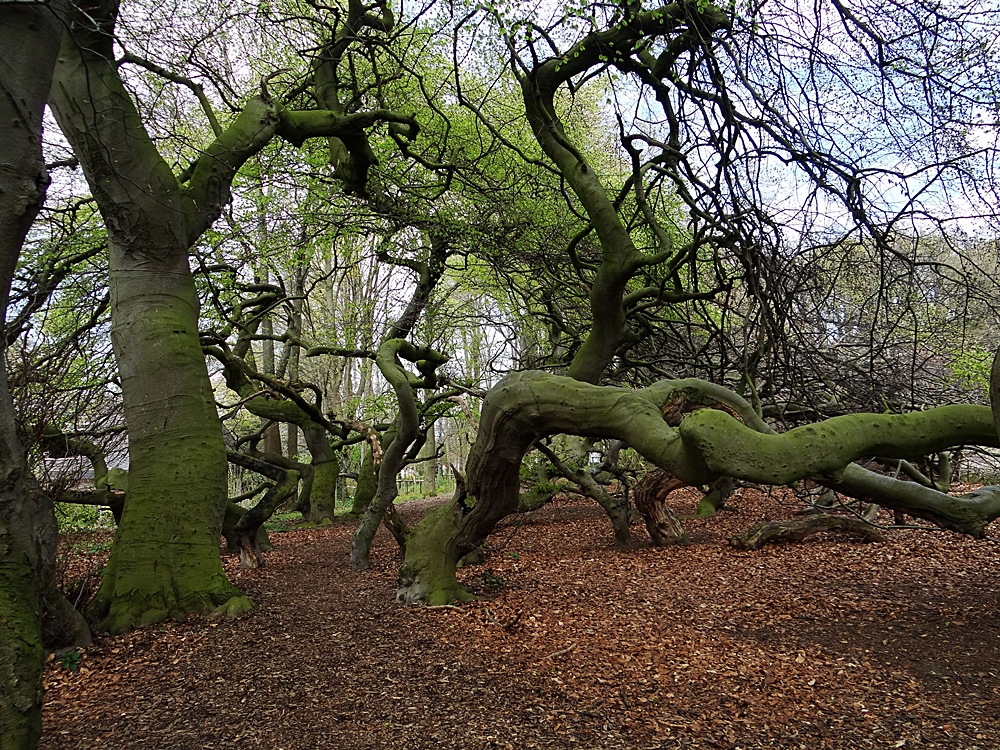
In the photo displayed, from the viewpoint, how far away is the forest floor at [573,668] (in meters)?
3.10

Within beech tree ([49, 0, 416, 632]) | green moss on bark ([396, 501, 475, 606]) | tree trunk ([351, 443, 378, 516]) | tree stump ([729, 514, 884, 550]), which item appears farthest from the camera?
tree trunk ([351, 443, 378, 516])

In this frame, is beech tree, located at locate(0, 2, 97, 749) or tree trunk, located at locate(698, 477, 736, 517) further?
tree trunk, located at locate(698, 477, 736, 517)

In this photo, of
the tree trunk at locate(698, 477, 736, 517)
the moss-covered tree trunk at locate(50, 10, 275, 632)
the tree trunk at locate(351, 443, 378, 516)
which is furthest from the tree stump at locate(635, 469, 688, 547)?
the moss-covered tree trunk at locate(50, 10, 275, 632)

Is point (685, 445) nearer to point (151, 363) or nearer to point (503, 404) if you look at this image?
→ point (503, 404)

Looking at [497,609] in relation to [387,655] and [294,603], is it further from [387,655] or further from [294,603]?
[294,603]

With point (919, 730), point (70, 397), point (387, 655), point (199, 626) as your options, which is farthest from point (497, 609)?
point (70, 397)

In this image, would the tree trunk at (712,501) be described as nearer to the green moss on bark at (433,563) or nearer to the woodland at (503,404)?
the woodland at (503,404)

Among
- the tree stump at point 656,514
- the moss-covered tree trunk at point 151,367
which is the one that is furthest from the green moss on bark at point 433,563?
the tree stump at point 656,514

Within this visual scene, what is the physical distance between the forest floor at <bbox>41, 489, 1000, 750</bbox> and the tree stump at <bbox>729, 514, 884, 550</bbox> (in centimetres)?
108

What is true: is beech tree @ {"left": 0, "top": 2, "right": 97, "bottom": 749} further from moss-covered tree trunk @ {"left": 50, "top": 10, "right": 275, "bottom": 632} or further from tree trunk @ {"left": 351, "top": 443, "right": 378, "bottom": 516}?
tree trunk @ {"left": 351, "top": 443, "right": 378, "bottom": 516}

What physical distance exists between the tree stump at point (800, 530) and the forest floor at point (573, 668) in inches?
42.3

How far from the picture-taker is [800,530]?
7.57 m

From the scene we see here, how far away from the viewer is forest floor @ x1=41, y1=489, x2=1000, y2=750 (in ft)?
10.2

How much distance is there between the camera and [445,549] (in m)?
5.24
